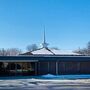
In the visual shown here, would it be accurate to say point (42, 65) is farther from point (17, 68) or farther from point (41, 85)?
point (41, 85)

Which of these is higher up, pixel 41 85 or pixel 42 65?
pixel 42 65

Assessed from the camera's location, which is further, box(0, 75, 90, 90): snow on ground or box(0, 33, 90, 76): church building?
box(0, 33, 90, 76): church building

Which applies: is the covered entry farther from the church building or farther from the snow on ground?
the snow on ground

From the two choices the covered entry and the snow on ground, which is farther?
the covered entry

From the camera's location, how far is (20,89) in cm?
2431

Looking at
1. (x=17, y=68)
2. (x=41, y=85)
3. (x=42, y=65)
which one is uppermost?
(x=42, y=65)

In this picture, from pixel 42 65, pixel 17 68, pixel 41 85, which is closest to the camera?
pixel 41 85

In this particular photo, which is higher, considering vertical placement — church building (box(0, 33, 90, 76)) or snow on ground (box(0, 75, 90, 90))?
church building (box(0, 33, 90, 76))

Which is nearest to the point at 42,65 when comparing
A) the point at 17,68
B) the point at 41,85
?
the point at 17,68

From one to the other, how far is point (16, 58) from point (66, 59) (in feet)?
26.0

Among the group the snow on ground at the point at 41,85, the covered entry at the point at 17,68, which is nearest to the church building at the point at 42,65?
the covered entry at the point at 17,68

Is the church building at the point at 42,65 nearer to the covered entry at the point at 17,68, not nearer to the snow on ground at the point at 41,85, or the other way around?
the covered entry at the point at 17,68

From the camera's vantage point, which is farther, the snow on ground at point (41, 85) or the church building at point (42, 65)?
the church building at point (42, 65)

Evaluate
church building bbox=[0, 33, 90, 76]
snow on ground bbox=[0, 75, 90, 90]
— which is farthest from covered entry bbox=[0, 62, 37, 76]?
snow on ground bbox=[0, 75, 90, 90]
